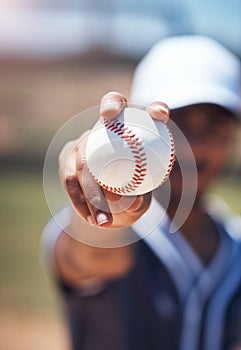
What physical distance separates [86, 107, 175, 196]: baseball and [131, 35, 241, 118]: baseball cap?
64cm

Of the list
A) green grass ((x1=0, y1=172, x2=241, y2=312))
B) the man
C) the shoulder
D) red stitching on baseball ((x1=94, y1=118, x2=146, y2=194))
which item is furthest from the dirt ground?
red stitching on baseball ((x1=94, y1=118, x2=146, y2=194))

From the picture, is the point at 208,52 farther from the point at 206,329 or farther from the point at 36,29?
the point at 36,29

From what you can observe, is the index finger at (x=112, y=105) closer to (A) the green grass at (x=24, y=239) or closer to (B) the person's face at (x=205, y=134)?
(B) the person's face at (x=205, y=134)

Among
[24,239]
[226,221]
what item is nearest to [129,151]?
[226,221]

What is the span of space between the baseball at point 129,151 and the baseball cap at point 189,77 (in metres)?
0.64

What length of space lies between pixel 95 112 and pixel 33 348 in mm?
2533

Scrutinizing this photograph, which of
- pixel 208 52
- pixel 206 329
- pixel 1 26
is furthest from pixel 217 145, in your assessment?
pixel 1 26

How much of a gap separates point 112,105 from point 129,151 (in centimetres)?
7

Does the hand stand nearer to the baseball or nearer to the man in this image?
A: the baseball

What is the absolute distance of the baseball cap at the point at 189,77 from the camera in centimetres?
183

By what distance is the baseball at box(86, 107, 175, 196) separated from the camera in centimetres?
113

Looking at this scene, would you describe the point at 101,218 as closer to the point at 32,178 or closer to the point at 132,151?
the point at 132,151

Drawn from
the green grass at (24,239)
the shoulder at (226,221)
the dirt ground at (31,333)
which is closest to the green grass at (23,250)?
the green grass at (24,239)

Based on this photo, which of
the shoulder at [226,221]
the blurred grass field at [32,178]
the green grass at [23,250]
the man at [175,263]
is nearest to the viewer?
the man at [175,263]
